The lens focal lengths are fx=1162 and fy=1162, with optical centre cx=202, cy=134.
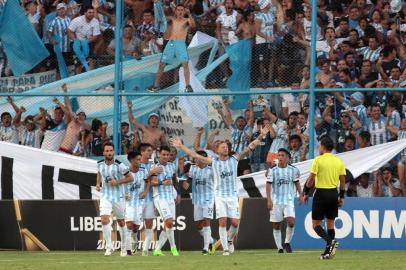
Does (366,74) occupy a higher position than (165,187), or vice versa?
(366,74)

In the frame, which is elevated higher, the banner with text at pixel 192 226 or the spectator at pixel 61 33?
the spectator at pixel 61 33

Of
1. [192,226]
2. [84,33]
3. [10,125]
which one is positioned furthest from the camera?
[84,33]

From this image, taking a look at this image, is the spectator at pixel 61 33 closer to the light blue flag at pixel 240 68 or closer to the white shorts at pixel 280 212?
the light blue flag at pixel 240 68

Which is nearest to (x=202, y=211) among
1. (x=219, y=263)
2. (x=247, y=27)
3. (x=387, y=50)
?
(x=247, y=27)

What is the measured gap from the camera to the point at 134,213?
20.7 meters

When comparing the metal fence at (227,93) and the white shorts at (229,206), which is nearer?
the white shorts at (229,206)

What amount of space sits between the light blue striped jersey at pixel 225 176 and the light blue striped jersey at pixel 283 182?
126 centimetres

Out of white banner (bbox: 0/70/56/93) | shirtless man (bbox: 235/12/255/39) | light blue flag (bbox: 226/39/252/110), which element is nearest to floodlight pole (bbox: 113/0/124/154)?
white banner (bbox: 0/70/56/93)

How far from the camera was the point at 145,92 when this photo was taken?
24.0 metres

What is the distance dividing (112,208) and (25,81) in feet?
17.9

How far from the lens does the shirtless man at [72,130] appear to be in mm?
24141

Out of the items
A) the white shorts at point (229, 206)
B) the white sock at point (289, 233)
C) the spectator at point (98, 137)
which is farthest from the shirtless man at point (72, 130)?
the white sock at point (289, 233)

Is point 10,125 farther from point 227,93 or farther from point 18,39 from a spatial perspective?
point 227,93

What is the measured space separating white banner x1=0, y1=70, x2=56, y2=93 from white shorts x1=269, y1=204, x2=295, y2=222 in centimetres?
609
